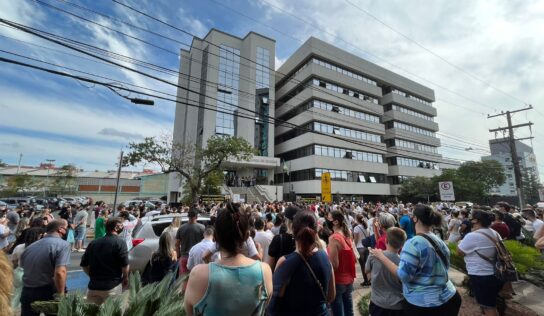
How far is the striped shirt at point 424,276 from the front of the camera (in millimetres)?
2582

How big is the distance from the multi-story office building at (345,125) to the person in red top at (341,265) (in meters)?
33.3

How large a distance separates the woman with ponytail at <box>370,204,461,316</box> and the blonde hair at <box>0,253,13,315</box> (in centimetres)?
299

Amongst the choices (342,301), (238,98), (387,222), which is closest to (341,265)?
(342,301)

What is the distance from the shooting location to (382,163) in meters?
45.6

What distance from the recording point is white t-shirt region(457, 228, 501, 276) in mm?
3650

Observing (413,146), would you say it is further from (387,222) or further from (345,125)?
(387,222)

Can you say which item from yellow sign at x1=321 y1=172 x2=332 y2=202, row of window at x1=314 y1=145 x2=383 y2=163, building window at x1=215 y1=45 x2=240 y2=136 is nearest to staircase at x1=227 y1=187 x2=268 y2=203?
building window at x1=215 y1=45 x2=240 y2=136

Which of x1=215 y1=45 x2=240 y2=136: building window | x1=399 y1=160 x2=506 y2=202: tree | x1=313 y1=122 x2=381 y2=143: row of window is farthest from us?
x1=399 y1=160 x2=506 y2=202: tree

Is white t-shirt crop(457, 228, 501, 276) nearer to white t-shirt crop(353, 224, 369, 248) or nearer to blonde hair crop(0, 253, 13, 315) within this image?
white t-shirt crop(353, 224, 369, 248)

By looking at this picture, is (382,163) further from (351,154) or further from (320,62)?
(320,62)

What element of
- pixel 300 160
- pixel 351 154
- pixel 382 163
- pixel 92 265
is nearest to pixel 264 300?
pixel 92 265

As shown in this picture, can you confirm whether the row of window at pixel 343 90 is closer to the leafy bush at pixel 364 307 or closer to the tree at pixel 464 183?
the tree at pixel 464 183

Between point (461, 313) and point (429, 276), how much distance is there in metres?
3.01

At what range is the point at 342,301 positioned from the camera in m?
3.52
